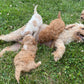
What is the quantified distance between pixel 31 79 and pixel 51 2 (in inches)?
196

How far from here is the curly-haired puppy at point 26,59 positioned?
3.32m

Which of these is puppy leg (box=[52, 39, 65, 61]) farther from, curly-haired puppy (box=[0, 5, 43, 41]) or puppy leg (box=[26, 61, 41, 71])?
curly-haired puppy (box=[0, 5, 43, 41])

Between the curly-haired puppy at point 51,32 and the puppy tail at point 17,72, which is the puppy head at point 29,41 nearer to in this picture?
the curly-haired puppy at point 51,32

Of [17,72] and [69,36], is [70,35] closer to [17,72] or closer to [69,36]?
[69,36]

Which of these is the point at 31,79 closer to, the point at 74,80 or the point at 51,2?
the point at 74,80

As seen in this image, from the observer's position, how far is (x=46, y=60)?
3807 millimetres

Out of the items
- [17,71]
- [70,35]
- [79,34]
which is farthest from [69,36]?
[17,71]

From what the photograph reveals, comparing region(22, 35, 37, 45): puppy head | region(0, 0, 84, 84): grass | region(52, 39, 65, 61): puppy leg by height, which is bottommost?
region(0, 0, 84, 84): grass

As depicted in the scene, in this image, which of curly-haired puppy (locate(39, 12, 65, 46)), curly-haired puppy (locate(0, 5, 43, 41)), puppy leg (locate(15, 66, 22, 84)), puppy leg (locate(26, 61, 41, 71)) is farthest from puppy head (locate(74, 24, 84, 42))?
puppy leg (locate(15, 66, 22, 84))

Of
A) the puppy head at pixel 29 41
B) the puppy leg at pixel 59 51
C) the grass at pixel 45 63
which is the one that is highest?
the puppy head at pixel 29 41

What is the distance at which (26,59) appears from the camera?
11.3 feet

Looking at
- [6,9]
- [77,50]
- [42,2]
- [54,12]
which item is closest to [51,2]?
[42,2]

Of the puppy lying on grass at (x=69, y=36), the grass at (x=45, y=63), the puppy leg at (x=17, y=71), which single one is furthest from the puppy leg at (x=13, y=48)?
the puppy leg at (x=17, y=71)

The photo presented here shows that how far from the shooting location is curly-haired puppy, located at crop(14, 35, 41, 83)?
10.9 ft
